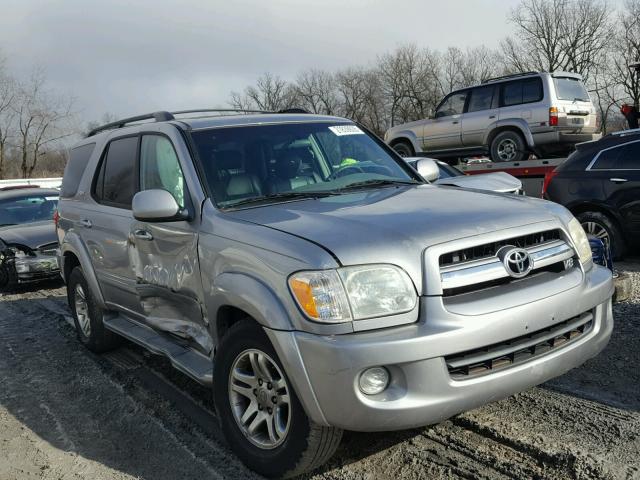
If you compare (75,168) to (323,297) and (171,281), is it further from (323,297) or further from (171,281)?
(323,297)

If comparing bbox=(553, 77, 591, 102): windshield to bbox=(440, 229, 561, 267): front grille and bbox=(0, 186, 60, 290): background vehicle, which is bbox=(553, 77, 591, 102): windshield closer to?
bbox=(0, 186, 60, 290): background vehicle

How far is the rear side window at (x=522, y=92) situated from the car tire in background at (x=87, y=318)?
31.2 ft

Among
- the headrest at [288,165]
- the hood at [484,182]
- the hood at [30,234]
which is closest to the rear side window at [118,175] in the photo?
the headrest at [288,165]

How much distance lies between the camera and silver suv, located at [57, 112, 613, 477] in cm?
264

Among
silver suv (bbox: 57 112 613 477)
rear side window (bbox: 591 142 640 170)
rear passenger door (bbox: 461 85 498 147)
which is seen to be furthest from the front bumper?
rear passenger door (bbox: 461 85 498 147)

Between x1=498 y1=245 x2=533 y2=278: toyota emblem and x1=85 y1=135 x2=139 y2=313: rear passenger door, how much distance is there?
2.63 metres

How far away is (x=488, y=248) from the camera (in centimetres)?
291

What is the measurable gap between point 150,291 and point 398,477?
207cm

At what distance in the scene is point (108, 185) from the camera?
16.1ft

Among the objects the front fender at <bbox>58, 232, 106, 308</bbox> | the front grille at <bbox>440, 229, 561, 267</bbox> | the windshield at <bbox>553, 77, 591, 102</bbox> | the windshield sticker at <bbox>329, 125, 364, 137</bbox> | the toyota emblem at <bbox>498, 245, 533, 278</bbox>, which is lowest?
the front fender at <bbox>58, 232, 106, 308</bbox>

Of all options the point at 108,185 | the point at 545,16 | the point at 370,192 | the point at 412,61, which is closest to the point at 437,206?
the point at 370,192

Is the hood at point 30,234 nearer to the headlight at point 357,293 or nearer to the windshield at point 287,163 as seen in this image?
the windshield at point 287,163

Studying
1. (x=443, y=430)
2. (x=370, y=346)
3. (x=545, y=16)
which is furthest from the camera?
(x=545, y=16)

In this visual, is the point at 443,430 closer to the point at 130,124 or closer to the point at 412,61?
the point at 130,124
